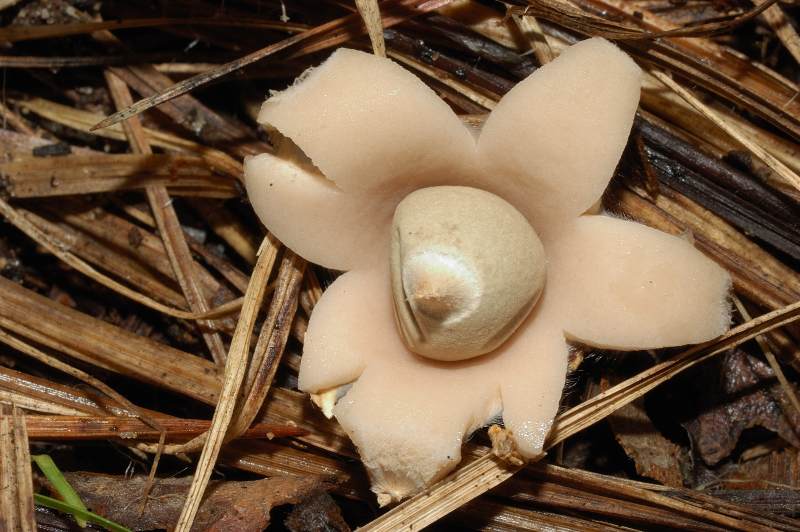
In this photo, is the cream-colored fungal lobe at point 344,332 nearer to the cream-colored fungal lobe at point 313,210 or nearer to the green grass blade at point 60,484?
the cream-colored fungal lobe at point 313,210

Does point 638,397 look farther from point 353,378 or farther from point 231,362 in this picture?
point 231,362

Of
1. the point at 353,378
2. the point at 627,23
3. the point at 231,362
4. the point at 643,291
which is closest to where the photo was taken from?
the point at 643,291

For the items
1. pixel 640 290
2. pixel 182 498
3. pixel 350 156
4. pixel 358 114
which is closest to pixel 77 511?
pixel 182 498

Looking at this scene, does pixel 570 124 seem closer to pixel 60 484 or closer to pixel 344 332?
pixel 344 332

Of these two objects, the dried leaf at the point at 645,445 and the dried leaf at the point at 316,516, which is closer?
the dried leaf at the point at 316,516

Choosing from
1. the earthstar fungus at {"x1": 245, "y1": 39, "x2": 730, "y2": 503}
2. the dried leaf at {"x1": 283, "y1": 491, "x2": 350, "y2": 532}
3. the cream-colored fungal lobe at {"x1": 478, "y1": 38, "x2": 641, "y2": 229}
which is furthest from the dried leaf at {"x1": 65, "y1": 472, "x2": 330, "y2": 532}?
the cream-colored fungal lobe at {"x1": 478, "y1": 38, "x2": 641, "y2": 229}

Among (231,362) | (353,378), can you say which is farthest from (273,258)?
(353,378)

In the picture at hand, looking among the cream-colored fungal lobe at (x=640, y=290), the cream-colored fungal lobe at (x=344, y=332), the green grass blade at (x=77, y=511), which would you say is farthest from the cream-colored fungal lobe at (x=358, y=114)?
the green grass blade at (x=77, y=511)
